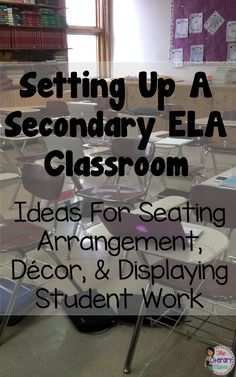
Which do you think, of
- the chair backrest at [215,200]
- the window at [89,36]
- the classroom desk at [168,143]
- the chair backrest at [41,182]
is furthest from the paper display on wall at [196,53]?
the chair backrest at [215,200]

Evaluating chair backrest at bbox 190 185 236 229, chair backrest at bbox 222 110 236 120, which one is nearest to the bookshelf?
chair backrest at bbox 222 110 236 120

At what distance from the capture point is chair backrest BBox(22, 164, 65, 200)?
8.79 ft

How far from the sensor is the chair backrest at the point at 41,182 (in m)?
2.68

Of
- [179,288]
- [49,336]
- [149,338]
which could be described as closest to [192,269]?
[179,288]

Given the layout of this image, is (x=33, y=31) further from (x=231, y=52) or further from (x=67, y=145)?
(x=67, y=145)

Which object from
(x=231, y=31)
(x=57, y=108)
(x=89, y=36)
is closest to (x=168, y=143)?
(x=57, y=108)

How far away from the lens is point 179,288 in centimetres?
187

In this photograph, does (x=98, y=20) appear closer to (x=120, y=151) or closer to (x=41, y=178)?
(x=120, y=151)

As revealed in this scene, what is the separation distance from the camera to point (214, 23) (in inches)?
291

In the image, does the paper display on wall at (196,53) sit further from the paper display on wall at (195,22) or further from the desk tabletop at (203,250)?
the desk tabletop at (203,250)

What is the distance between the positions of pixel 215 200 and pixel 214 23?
6.07 m

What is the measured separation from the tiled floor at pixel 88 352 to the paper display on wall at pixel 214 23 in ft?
20.7

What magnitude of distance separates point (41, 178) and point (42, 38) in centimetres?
496

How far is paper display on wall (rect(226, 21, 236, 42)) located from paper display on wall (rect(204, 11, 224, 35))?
14 centimetres
